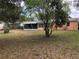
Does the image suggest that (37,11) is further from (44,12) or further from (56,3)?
(56,3)

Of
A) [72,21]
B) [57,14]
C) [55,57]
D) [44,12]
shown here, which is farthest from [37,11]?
[72,21]

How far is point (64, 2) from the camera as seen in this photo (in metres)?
24.9

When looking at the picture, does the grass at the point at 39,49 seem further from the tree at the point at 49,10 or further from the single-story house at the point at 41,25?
the single-story house at the point at 41,25

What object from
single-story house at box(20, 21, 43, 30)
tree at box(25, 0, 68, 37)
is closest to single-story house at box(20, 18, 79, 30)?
single-story house at box(20, 21, 43, 30)

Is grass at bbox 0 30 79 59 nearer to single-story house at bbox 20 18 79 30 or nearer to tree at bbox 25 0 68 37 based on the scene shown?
tree at bbox 25 0 68 37

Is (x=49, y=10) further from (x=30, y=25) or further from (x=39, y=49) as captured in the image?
(x=30, y=25)

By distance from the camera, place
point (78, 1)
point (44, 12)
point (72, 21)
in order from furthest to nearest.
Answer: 1. point (72, 21)
2. point (44, 12)
3. point (78, 1)

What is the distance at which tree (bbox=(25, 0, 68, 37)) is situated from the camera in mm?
22466

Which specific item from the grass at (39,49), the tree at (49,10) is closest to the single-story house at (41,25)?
the tree at (49,10)

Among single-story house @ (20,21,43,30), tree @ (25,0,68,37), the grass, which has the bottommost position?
single-story house @ (20,21,43,30)

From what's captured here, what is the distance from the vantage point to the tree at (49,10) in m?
22.5

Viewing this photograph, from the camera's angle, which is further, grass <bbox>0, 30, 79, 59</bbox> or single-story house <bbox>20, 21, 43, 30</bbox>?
single-story house <bbox>20, 21, 43, 30</bbox>

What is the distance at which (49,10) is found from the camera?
23391 millimetres

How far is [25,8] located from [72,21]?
27.7m
